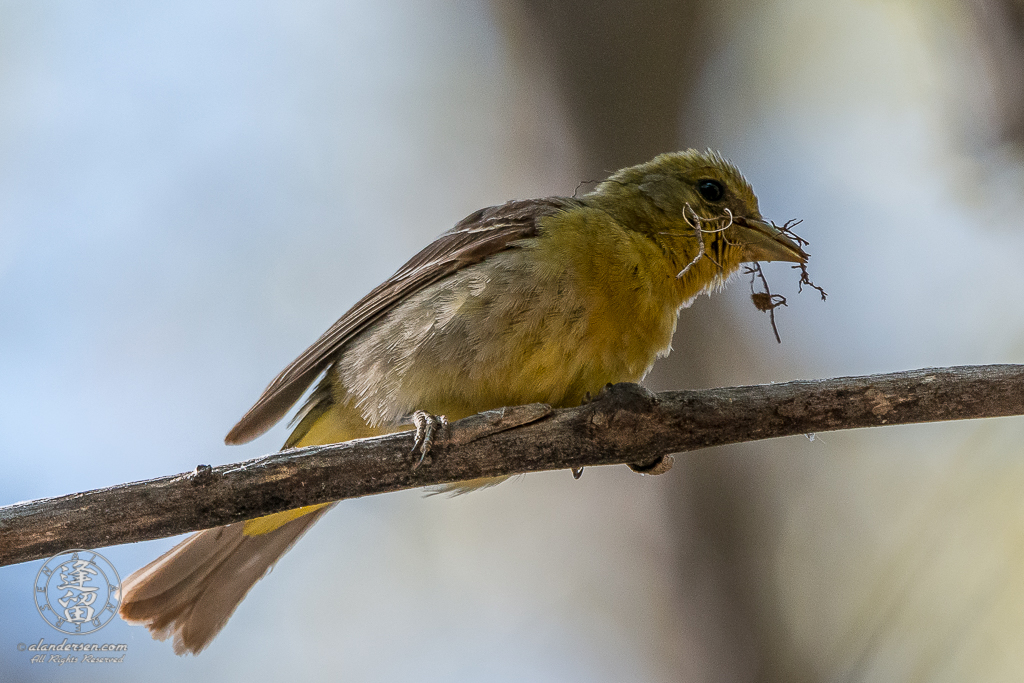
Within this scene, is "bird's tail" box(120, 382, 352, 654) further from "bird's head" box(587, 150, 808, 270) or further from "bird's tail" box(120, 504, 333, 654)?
"bird's head" box(587, 150, 808, 270)

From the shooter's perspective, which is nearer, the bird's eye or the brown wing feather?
the brown wing feather

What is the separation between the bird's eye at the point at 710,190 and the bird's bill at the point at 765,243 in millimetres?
191

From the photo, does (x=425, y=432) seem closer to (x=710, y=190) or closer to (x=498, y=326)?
(x=498, y=326)

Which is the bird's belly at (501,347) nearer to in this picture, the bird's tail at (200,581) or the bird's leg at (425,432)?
the bird's leg at (425,432)

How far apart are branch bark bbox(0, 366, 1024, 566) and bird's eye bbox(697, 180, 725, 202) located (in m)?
1.60

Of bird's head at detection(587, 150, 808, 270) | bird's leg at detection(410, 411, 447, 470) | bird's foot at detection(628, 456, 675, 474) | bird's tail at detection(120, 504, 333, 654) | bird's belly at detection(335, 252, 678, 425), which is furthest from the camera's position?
bird's head at detection(587, 150, 808, 270)

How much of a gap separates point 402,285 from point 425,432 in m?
1.20

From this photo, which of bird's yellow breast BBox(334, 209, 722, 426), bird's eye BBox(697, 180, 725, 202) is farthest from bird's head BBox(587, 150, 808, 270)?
bird's yellow breast BBox(334, 209, 722, 426)

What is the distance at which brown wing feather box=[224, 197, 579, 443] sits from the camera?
3.81m

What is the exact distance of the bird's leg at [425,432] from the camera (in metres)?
2.82

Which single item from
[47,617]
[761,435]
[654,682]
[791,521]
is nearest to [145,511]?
[47,617]

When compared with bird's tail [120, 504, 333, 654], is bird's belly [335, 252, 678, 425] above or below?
above

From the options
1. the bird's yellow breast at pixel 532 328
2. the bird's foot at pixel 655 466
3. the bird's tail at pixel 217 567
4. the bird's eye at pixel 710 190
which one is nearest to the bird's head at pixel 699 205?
the bird's eye at pixel 710 190

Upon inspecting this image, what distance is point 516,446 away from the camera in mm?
2898
